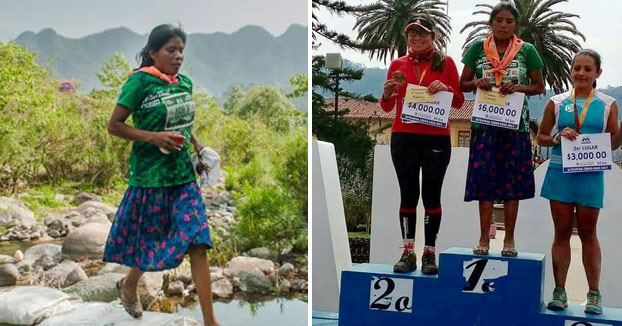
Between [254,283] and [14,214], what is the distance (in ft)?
4.60

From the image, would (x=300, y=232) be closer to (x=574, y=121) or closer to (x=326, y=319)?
(x=326, y=319)

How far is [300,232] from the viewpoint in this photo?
5.04 metres

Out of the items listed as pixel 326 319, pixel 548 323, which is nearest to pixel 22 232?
pixel 326 319

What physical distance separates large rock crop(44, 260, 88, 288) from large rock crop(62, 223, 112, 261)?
0.05 m

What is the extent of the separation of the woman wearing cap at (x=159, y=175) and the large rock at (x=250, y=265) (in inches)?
21.1

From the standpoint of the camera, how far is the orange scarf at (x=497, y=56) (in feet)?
13.1

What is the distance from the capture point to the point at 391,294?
415 cm

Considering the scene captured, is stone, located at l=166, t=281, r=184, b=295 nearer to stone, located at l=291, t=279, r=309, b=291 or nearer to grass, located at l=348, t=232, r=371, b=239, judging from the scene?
stone, located at l=291, t=279, r=309, b=291

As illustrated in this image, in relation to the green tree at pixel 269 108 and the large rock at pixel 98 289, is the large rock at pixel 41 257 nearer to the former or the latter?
the large rock at pixel 98 289

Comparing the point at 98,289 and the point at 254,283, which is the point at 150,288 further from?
the point at 254,283

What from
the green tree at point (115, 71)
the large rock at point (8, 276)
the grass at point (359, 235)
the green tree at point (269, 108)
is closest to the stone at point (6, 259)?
the large rock at point (8, 276)

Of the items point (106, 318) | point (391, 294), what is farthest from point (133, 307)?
point (391, 294)

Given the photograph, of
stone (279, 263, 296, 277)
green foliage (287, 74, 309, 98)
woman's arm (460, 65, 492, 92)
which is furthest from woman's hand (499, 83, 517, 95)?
stone (279, 263, 296, 277)

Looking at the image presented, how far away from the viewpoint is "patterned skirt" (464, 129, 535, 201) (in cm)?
400
